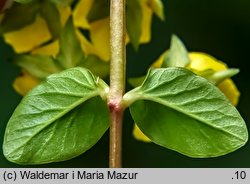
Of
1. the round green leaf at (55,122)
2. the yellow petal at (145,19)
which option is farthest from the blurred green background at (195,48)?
the round green leaf at (55,122)

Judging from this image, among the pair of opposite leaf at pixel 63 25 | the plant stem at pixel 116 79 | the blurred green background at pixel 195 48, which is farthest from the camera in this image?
the blurred green background at pixel 195 48

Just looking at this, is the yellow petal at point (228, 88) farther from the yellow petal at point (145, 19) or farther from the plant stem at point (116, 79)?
the plant stem at point (116, 79)

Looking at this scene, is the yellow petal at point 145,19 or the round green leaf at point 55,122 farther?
the yellow petal at point 145,19

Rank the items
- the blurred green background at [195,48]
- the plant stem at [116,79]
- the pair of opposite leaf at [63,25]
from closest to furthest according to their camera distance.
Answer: the plant stem at [116,79] → the pair of opposite leaf at [63,25] → the blurred green background at [195,48]

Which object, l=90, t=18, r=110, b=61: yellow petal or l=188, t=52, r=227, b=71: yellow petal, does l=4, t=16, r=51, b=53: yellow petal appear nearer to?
l=90, t=18, r=110, b=61: yellow petal

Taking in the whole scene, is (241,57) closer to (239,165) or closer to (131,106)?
(239,165)

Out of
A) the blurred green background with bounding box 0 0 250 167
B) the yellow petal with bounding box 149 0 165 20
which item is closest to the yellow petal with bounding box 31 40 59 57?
the yellow petal with bounding box 149 0 165 20

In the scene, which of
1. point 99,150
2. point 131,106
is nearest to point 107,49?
point 131,106
